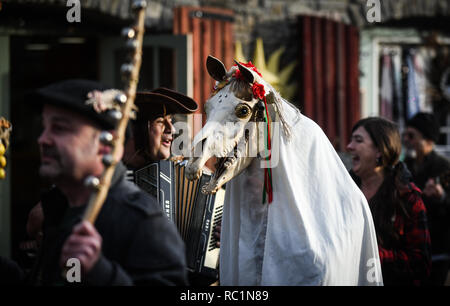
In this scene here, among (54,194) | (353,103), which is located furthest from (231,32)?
(54,194)

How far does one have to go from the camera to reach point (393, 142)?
4344 mm

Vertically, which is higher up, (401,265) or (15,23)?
(15,23)

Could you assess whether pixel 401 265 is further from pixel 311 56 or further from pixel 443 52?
pixel 443 52

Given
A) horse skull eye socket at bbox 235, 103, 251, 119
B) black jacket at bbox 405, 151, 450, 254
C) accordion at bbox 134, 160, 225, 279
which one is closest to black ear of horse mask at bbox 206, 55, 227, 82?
horse skull eye socket at bbox 235, 103, 251, 119

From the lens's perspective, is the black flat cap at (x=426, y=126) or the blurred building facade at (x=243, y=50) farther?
the blurred building facade at (x=243, y=50)

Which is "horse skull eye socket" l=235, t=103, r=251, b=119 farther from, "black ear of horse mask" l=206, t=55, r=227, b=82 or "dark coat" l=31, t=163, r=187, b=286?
"dark coat" l=31, t=163, r=187, b=286

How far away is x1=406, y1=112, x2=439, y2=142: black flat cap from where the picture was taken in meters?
6.44

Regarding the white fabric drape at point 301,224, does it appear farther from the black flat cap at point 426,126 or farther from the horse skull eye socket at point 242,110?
the black flat cap at point 426,126

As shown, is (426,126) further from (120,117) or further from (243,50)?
(120,117)

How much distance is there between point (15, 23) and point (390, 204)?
4629 mm

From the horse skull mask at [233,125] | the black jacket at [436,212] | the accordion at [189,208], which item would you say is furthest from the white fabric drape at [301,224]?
the black jacket at [436,212]

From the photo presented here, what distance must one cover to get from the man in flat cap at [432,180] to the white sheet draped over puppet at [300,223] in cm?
300

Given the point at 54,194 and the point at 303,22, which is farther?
the point at 303,22

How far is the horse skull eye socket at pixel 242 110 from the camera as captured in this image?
2938mm
